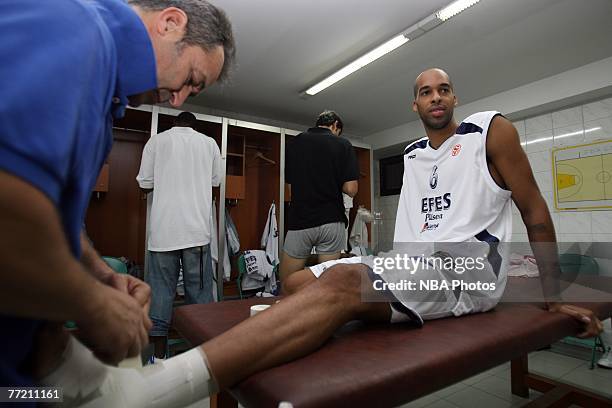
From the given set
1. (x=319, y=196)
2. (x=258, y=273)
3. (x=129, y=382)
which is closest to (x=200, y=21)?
(x=129, y=382)

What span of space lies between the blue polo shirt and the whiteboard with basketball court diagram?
4114 mm

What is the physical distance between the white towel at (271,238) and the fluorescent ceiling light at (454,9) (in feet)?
8.13

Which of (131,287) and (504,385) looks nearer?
(131,287)

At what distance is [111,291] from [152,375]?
27 cm

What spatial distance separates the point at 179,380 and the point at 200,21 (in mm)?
773

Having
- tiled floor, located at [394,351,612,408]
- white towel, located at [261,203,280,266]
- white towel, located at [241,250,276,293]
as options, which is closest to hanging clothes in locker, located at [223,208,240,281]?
white towel, located at [241,250,276,293]

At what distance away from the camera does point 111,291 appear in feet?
1.71

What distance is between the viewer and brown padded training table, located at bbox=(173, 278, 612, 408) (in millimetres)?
662

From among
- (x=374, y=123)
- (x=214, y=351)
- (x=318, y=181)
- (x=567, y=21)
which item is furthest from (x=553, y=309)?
(x=374, y=123)

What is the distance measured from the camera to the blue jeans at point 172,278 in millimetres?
2297

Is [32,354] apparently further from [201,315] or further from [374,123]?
[374,123]

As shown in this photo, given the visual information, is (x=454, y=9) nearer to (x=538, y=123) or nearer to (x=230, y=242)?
(x=538, y=123)

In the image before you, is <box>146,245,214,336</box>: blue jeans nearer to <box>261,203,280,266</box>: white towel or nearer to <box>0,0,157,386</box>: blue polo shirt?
<box>261,203,280,266</box>: white towel

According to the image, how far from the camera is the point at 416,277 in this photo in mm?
1108
